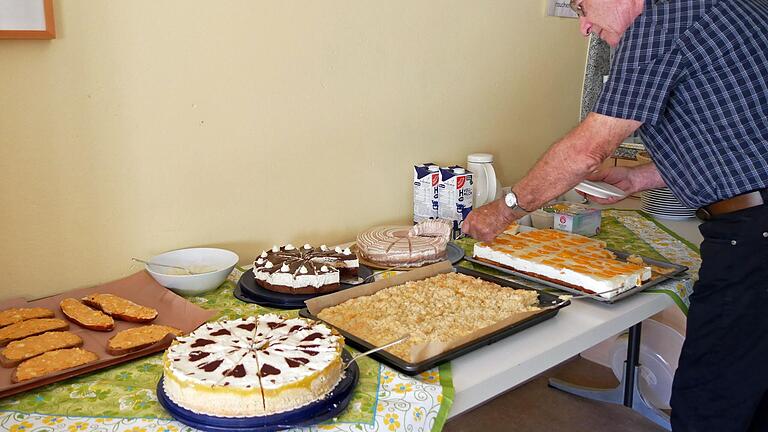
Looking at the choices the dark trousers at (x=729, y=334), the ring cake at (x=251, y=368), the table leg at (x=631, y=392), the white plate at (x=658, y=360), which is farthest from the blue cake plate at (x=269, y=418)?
the white plate at (x=658, y=360)

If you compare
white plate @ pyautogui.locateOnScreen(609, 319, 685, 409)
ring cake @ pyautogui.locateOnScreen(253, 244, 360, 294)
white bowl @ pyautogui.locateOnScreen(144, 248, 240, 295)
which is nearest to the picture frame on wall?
white bowl @ pyautogui.locateOnScreen(144, 248, 240, 295)

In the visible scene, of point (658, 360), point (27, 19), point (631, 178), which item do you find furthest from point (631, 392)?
point (27, 19)

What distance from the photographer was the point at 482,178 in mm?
2068

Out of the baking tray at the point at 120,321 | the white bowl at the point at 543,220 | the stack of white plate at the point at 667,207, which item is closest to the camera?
the baking tray at the point at 120,321

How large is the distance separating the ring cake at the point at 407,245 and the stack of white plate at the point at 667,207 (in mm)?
888

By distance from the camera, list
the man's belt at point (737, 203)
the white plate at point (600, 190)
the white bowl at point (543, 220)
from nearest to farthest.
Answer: the man's belt at point (737, 203)
the white plate at point (600, 190)
the white bowl at point (543, 220)

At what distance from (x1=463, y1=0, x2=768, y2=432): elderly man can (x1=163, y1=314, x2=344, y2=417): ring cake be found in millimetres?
693

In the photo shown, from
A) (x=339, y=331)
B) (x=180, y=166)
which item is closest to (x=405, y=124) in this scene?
(x=180, y=166)

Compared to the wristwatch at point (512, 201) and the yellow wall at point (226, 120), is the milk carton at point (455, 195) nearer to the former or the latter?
the yellow wall at point (226, 120)

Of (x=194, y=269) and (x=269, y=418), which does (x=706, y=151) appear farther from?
(x=194, y=269)

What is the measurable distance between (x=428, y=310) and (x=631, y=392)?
58.6 inches

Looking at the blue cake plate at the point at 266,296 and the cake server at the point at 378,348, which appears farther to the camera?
the blue cake plate at the point at 266,296

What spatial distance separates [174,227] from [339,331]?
0.58m

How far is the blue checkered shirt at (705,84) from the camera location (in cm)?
125
